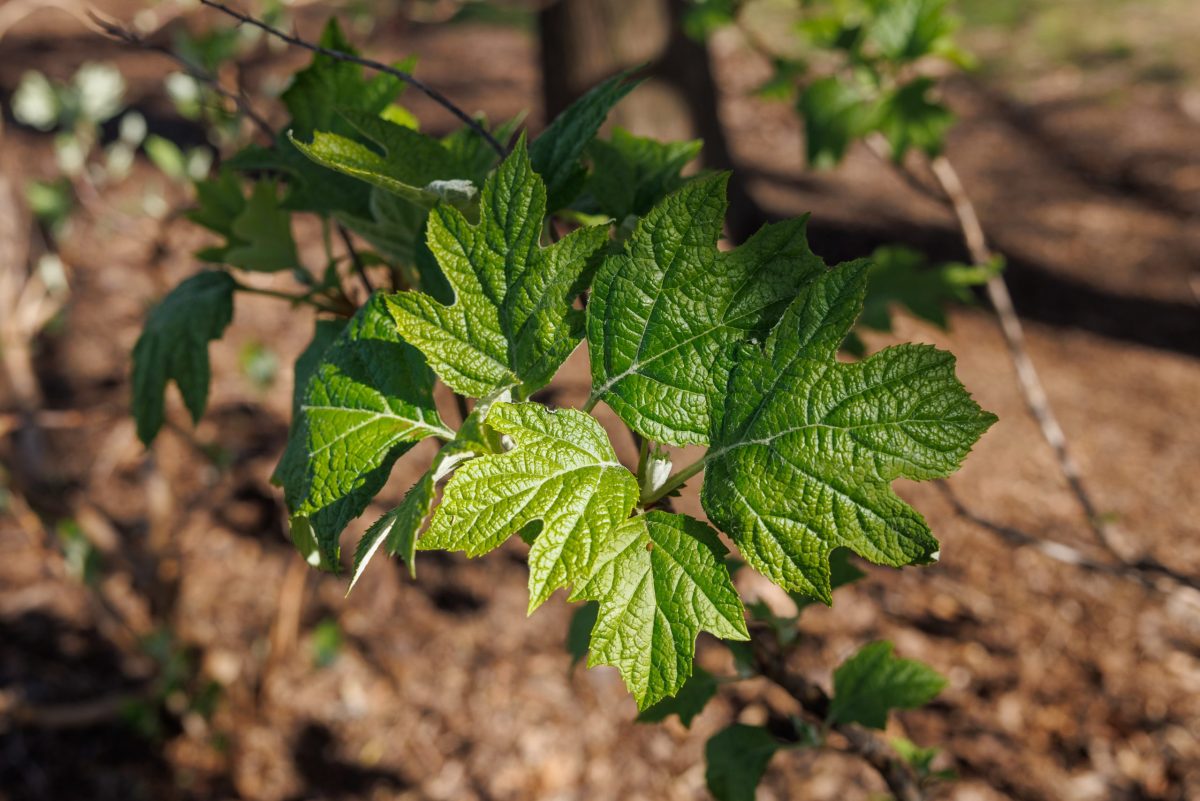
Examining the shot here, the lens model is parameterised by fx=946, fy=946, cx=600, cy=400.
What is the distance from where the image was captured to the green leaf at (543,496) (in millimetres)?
713

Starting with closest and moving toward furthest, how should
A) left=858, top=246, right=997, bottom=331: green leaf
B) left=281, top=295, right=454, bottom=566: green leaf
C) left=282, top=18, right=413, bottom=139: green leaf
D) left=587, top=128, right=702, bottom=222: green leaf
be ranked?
left=281, top=295, right=454, bottom=566: green leaf, left=587, top=128, right=702, bottom=222: green leaf, left=282, top=18, right=413, bottom=139: green leaf, left=858, top=246, right=997, bottom=331: green leaf

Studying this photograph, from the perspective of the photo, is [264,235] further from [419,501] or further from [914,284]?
[914,284]

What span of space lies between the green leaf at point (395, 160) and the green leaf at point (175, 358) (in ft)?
1.38

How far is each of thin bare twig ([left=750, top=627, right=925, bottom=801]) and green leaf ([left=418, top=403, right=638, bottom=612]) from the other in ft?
1.28

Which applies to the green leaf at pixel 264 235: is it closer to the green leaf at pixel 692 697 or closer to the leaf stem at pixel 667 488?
the leaf stem at pixel 667 488

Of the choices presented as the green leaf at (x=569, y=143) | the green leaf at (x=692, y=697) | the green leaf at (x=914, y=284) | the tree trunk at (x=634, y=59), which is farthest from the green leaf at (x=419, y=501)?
the tree trunk at (x=634, y=59)

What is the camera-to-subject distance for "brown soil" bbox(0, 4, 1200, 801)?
9.42ft

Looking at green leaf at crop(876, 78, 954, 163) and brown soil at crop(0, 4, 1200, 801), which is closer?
A: green leaf at crop(876, 78, 954, 163)

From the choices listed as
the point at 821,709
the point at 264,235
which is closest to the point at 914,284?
the point at 821,709

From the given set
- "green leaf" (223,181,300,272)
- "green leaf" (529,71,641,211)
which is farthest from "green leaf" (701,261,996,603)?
"green leaf" (223,181,300,272)

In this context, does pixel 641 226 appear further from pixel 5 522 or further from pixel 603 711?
pixel 5 522

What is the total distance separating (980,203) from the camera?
5883 millimetres

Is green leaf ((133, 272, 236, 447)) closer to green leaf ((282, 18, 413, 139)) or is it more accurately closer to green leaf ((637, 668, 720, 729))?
green leaf ((282, 18, 413, 139))

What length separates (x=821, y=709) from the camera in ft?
3.82
